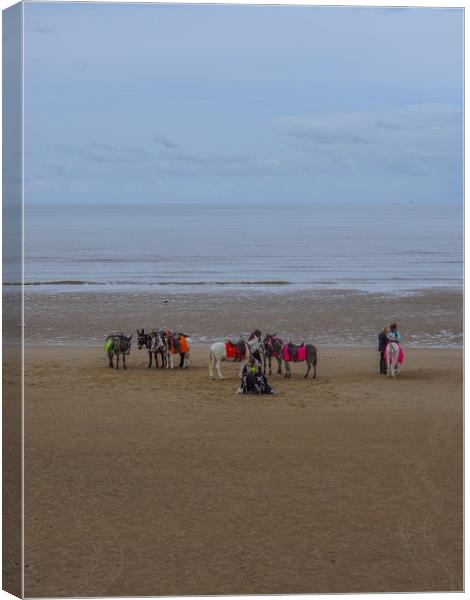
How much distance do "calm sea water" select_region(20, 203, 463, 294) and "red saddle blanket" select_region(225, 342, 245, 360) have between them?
9283 mm

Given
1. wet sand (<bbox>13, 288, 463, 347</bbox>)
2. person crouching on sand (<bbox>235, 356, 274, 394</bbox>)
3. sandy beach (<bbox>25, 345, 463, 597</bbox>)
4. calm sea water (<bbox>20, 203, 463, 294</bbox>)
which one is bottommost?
sandy beach (<bbox>25, 345, 463, 597</bbox>)

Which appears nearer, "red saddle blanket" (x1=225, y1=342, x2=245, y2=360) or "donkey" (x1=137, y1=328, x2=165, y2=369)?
"red saddle blanket" (x1=225, y1=342, x2=245, y2=360)

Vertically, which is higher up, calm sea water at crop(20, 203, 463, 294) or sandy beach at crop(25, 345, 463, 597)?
calm sea water at crop(20, 203, 463, 294)

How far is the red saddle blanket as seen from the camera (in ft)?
48.2

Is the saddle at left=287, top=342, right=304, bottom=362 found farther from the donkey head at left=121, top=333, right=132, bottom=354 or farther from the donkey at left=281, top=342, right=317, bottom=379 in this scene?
the donkey head at left=121, top=333, right=132, bottom=354

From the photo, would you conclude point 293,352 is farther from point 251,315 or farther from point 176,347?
point 251,315

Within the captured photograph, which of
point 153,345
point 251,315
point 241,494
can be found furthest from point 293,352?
point 251,315

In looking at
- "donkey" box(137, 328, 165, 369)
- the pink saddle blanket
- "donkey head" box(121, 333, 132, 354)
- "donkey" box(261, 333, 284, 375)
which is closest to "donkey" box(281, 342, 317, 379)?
the pink saddle blanket

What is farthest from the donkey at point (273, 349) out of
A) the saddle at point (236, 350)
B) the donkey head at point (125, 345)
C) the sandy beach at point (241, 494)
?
the donkey head at point (125, 345)

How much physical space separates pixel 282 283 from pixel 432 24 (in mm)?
20856

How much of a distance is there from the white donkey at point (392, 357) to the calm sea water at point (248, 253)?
27.2 feet

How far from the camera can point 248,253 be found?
124ft

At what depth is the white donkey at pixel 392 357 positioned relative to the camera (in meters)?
14.9

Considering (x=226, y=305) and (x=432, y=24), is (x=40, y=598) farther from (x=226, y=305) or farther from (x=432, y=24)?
(x=226, y=305)
